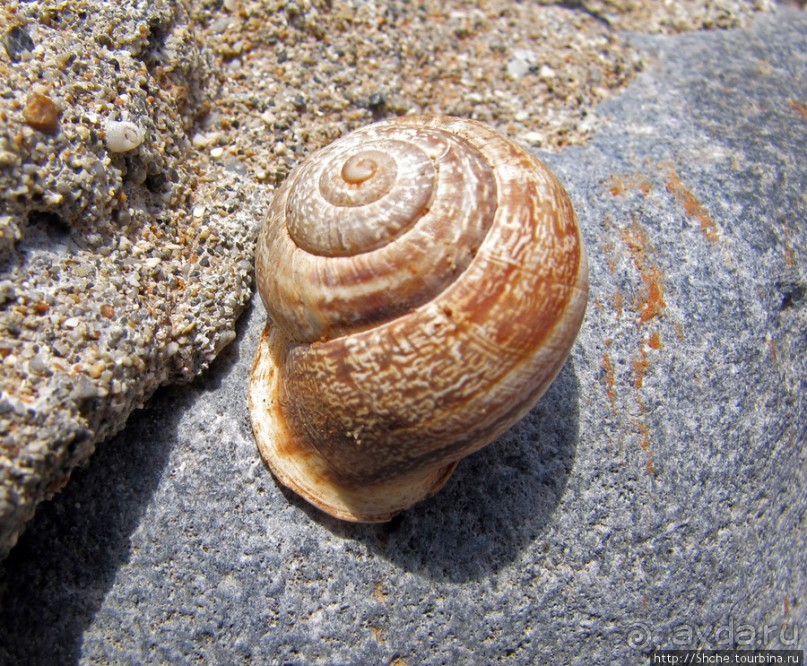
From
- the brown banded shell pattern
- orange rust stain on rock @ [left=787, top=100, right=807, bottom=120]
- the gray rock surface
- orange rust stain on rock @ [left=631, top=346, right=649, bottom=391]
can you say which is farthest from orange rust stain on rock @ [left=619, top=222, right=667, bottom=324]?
orange rust stain on rock @ [left=787, top=100, right=807, bottom=120]

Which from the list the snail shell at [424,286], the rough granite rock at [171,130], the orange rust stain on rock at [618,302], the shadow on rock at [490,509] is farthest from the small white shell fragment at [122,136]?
the orange rust stain on rock at [618,302]

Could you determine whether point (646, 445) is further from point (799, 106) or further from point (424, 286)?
point (799, 106)

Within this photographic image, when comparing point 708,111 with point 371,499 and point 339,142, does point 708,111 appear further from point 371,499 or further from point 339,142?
point 371,499

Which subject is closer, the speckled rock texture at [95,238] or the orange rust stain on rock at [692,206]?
the speckled rock texture at [95,238]

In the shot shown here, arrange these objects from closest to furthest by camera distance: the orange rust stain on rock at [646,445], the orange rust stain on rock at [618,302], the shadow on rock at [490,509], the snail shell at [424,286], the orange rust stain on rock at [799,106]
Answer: the snail shell at [424,286]
the shadow on rock at [490,509]
the orange rust stain on rock at [646,445]
the orange rust stain on rock at [618,302]
the orange rust stain on rock at [799,106]

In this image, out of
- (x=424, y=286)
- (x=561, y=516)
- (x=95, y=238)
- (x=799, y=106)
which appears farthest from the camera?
(x=799, y=106)

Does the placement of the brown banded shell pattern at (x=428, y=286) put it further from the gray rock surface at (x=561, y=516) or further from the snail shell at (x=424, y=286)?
the gray rock surface at (x=561, y=516)

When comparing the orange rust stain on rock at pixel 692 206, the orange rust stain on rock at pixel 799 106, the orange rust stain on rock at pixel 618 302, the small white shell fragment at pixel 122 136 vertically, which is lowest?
the orange rust stain on rock at pixel 618 302

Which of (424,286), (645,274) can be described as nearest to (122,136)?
(424,286)
